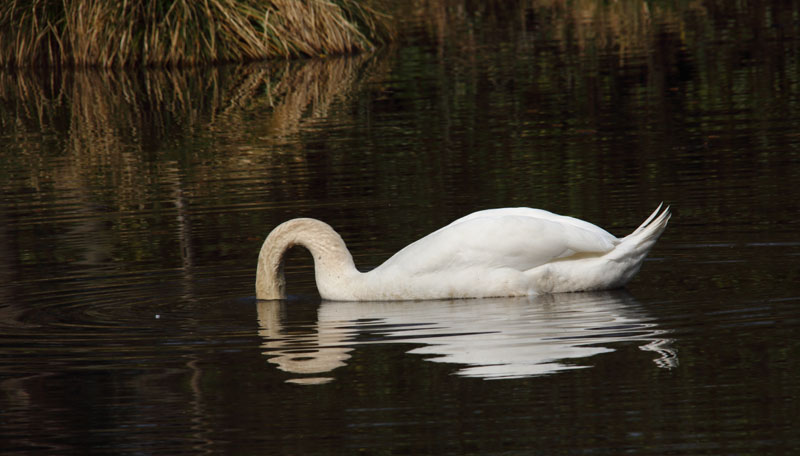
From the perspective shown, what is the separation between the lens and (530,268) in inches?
338

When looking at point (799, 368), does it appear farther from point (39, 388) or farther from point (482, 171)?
point (482, 171)

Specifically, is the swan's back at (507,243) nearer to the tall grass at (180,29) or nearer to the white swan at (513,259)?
the white swan at (513,259)

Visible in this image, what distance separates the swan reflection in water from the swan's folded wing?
0.78 feet

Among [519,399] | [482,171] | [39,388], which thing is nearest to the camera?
[519,399]

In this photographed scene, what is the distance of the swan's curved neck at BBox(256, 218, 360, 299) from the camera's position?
29.4ft

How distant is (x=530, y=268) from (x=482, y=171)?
5630 mm

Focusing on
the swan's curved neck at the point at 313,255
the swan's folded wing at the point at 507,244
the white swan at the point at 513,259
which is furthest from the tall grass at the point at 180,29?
the swan's folded wing at the point at 507,244

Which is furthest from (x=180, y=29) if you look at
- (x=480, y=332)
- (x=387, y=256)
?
(x=480, y=332)

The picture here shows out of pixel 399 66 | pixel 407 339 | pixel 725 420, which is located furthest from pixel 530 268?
pixel 399 66

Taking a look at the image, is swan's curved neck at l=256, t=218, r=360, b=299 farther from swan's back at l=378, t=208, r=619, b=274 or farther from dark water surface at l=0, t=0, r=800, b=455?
swan's back at l=378, t=208, r=619, b=274

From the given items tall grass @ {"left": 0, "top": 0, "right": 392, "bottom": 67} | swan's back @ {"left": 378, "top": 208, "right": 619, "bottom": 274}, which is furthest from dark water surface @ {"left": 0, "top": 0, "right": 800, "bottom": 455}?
tall grass @ {"left": 0, "top": 0, "right": 392, "bottom": 67}

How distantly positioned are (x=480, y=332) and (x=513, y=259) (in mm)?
1055

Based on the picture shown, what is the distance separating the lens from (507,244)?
333 inches

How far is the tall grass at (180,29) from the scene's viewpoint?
28953mm
